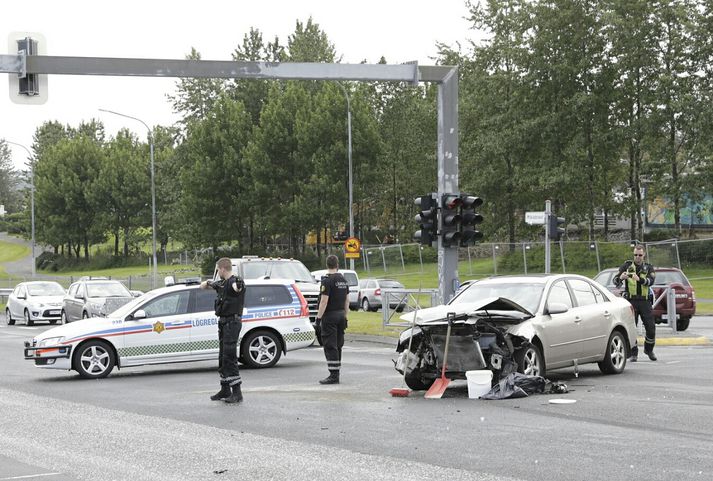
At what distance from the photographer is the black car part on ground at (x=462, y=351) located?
43.2 feet

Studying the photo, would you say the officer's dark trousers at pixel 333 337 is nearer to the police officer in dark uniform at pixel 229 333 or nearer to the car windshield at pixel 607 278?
the police officer in dark uniform at pixel 229 333

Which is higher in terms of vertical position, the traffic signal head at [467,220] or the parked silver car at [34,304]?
the traffic signal head at [467,220]

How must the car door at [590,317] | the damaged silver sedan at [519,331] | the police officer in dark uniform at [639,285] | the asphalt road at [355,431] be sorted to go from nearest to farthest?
the asphalt road at [355,431] < the damaged silver sedan at [519,331] < the car door at [590,317] < the police officer in dark uniform at [639,285]

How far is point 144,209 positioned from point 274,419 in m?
89.4

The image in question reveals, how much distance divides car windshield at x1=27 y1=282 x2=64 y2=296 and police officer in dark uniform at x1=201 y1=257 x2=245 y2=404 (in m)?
25.2

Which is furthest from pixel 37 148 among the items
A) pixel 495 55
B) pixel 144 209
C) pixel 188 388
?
pixel 188 388

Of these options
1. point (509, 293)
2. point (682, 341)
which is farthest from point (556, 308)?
point (682, 341)

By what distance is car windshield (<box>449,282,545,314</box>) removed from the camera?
14.4 meters

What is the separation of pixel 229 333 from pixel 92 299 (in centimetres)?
2041

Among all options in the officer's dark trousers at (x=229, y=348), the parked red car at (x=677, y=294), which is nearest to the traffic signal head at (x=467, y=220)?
the parked red car at (x=677, y=294)

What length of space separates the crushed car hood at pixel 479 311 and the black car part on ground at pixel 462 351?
3.5 inches

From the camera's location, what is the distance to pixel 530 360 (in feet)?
44.7

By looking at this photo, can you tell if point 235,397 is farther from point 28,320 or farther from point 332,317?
point 28,320

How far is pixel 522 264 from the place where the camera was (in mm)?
46094
